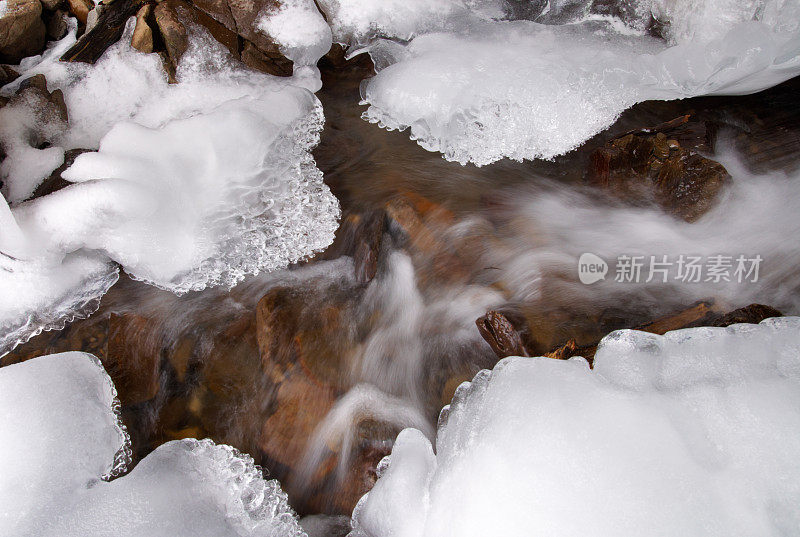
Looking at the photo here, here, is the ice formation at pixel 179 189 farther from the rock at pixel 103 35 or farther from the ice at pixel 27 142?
the rock at pixel 103 35

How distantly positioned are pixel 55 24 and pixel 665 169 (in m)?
4.61

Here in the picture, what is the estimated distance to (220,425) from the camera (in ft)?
9.10

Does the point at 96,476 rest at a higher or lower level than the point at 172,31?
lower

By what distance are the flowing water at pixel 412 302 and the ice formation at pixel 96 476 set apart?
0.13 meters

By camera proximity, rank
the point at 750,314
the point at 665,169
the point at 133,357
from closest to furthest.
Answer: the point at 750,314, the point at 133,357, the point at 665,169

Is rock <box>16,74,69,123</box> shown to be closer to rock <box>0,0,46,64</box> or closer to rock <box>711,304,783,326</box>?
rock <box>0,0,46,64</box>

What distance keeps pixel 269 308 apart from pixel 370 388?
758mm

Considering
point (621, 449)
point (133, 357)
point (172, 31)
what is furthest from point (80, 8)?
point (621, 449)

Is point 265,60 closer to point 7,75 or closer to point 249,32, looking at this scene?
point 249,32

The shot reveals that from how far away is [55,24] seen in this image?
3883 mm

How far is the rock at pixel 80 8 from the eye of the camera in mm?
3902

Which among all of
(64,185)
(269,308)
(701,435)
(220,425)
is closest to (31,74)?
(64,185)

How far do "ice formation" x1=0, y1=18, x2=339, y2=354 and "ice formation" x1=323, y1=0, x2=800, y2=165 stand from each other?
0.81 meters

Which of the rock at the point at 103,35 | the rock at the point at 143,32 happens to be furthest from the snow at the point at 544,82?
the rock at the point at 103,35
